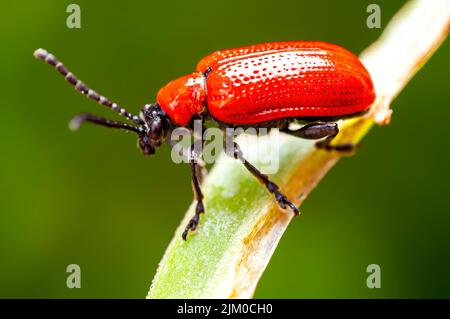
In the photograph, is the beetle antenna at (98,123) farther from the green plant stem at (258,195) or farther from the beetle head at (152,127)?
the green plant stem at (258,195)

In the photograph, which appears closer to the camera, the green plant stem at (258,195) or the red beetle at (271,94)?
the green plant stem at (258,195)

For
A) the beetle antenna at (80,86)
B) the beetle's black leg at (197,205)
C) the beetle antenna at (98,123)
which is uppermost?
the beetle antenna at (80,86)

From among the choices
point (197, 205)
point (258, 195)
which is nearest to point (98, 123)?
point (197, 205)

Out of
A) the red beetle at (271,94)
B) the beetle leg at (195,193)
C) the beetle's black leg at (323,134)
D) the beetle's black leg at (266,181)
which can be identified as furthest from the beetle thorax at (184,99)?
the beetle's black leg at (323,134)

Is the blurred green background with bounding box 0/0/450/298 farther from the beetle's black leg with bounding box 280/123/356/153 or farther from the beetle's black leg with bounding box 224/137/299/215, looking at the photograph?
the beetle's black leg with bounding box 224/137/299/215

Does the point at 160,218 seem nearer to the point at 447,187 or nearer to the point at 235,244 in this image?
the point at 235,244
